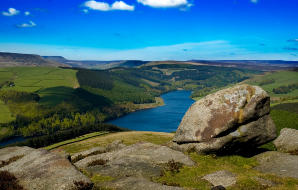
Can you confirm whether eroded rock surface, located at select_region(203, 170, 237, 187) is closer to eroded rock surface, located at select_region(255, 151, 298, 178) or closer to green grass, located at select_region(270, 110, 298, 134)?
eroded rock surface, located at select_region(255, 151, 298, 178)

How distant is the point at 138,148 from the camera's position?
2858 centimetres

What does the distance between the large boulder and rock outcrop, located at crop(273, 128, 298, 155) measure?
5.51 feet

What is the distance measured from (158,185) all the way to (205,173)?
6222mm

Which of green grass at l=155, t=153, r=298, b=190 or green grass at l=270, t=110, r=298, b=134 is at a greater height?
green grass at l=155, t=153, r=298, b=190

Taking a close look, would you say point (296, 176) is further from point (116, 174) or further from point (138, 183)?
point (116, 174)

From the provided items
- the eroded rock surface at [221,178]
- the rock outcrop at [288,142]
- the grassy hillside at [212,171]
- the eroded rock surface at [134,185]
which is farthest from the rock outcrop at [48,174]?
the rock outcrop at [288,142]

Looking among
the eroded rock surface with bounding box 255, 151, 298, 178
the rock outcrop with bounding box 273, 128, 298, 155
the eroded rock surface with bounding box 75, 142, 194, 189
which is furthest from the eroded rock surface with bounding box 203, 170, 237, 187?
the rock outcrop with bounding box 273, 128, 298, 155

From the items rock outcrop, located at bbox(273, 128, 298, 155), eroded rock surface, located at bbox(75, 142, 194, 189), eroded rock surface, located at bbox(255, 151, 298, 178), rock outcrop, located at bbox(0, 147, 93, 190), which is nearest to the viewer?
rock outcrop, located at bbox(0, 147, 93, 190)

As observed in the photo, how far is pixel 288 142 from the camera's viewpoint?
28.2 m

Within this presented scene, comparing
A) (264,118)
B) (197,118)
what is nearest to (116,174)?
(197,118)

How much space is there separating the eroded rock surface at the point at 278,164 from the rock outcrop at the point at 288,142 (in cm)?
321

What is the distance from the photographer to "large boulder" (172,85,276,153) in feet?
87.4

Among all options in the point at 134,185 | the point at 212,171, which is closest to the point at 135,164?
the point at 134,185

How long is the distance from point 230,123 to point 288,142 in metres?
8.62
